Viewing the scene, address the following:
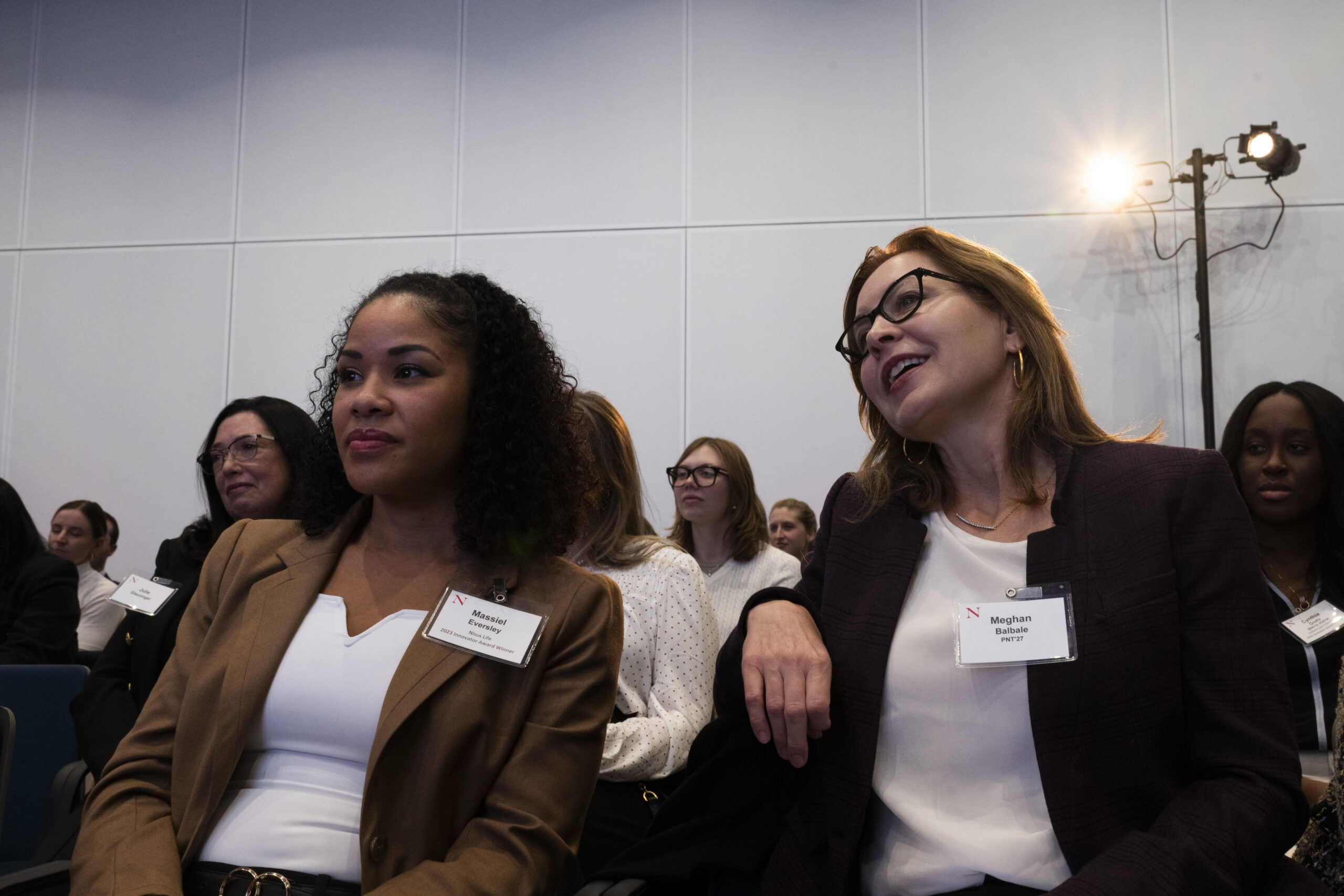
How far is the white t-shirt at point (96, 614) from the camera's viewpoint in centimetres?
466

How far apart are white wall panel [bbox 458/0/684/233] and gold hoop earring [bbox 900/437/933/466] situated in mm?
4109

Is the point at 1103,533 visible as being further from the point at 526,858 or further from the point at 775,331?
the point at 775,331

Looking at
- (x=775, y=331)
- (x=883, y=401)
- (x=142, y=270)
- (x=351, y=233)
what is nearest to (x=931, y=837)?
(x=883, y=401)

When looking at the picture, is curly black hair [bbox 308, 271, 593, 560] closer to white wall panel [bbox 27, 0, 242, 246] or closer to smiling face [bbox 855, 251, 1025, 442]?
smiling face [bbox 855, 251, 1025, 442]

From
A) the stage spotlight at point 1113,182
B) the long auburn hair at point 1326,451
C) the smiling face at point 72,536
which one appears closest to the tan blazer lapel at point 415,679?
the long auburn hair at point 1326,451

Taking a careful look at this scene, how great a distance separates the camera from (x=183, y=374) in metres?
5.92

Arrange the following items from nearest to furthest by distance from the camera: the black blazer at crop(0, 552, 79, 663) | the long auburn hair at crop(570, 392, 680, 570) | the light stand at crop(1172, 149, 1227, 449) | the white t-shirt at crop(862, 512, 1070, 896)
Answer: the white t-shirt at crop(862, 512, 1070, 896) < the long auburn hair at crop(570, 392, 680, 570) < the black blazer at crop(0, 552, 79, 663) < the light stand at crop(1172, 149, 1227, 449)

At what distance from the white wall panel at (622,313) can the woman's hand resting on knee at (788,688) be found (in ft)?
13.3

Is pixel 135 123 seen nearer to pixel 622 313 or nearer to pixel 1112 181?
pixel 622 313

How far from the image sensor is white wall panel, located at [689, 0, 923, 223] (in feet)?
17.5

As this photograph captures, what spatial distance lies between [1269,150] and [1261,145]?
0.14 feet

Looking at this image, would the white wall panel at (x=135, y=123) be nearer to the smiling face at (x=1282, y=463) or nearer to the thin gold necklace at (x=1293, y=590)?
the smiling face at (x=1282, y=463)

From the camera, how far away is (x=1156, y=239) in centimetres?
511

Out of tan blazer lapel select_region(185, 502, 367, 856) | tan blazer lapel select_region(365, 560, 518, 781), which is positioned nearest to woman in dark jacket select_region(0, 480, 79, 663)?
tan blazer lapel select_region(185, 502, 367, 856)
